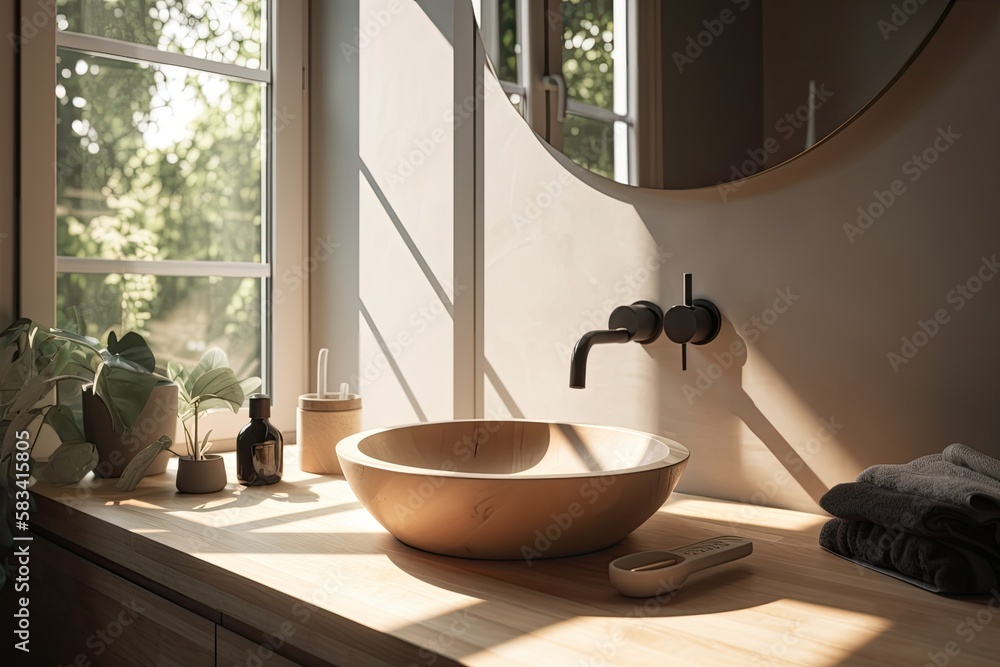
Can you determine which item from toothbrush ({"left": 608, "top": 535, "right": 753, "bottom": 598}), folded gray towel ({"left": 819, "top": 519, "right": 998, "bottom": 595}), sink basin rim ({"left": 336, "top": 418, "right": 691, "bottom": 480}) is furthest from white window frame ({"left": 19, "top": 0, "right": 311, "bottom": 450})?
folded gray towel ({"left": 819, "top": 519, "right": 998, "bottom": 595})

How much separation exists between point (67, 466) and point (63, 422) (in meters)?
0.12

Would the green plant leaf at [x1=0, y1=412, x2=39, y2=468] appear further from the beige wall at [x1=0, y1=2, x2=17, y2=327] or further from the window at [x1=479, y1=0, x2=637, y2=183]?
the window at [x1=479, y1=0, x2=637, y2=183]

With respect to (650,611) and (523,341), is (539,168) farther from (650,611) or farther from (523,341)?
(650,611)

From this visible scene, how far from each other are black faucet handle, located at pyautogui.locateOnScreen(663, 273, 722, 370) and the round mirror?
180 millimetres

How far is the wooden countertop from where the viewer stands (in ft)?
2.35

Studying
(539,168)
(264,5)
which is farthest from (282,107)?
(539,168)

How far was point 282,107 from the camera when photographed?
1.91 m

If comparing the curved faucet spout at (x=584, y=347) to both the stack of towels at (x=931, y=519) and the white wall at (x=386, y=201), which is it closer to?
the stack of towels at (x=931, y=519)

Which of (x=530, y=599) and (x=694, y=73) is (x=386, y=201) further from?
(x=530, y=599)

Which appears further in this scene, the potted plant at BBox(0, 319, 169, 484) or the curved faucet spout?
the potted plant at BBox(0, 319, 169, 484)

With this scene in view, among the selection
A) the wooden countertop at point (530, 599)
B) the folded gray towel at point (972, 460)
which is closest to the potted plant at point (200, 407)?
the wooden countertop at point (530, 599)

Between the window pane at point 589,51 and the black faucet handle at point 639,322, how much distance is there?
0.34m

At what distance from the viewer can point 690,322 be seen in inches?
46.9

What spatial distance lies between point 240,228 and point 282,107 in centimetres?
30
